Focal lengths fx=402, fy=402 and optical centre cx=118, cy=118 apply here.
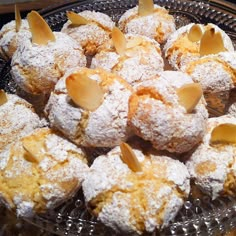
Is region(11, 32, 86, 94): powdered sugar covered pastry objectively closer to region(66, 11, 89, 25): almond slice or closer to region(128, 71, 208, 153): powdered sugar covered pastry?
region(66, 11, 89, 25): almond slice

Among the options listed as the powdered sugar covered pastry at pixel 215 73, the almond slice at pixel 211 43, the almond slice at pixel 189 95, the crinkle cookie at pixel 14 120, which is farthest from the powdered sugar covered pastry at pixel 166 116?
the crinkle cookie at pixel 14 120

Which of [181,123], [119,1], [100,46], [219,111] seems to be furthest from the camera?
[119,1]

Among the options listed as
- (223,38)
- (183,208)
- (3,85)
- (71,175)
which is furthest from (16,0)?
(183,208)

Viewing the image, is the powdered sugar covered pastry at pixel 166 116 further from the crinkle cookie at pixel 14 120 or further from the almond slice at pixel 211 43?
the crinkle cookie at pixel 14 120


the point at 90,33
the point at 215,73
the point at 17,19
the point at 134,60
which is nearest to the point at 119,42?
the point at 134,60

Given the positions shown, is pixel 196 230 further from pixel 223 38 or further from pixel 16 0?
pixel 16 0

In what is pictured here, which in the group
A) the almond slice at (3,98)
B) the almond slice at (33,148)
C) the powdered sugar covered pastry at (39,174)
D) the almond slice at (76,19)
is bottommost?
the powdered sugar covered pastry at (39,174)

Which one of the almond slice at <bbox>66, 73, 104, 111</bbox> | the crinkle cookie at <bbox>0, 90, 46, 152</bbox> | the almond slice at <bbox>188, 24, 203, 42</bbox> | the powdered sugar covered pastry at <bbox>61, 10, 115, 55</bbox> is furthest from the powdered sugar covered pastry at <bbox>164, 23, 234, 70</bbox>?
the crinkle cookie at <bbox>0, 90, 46, 152</bbox>
